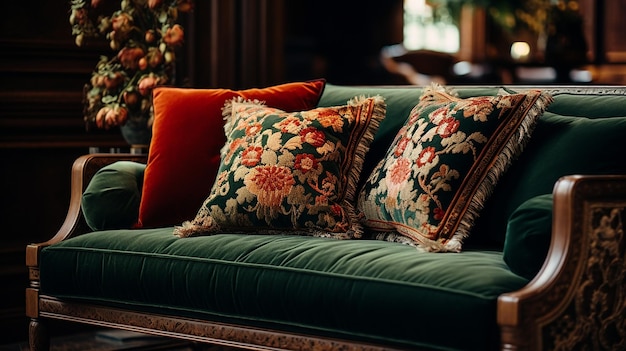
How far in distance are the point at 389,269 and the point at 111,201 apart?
963mm

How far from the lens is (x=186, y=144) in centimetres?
275

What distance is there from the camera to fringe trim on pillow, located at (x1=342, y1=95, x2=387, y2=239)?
2484 mm

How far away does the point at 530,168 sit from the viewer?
7.56 feet

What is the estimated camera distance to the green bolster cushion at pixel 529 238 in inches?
75.4

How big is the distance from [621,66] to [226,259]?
276 inches

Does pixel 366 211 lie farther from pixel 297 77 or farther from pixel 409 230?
pixel 297 77

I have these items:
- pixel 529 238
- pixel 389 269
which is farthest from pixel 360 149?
pixel 529 238

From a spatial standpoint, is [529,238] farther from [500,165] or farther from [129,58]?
[129,58]

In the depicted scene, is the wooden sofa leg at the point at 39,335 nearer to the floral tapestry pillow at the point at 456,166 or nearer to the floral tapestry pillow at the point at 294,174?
the floral tapestry pillow at the point at 294,174

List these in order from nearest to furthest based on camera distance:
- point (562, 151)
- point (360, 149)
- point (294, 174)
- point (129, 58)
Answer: point (562, 151) < point (294, 174) < point (360, 149) < point (129, 58)

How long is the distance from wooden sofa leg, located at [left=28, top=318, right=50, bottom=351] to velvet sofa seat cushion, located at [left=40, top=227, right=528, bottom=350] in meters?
0.10

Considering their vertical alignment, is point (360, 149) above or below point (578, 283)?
above

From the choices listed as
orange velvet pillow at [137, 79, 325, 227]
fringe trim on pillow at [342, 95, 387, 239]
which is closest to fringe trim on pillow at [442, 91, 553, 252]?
A: fringe trim on pillow at [342, 95, 387, 239]

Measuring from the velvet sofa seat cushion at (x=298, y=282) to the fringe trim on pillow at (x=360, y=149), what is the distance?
0.14 meters
